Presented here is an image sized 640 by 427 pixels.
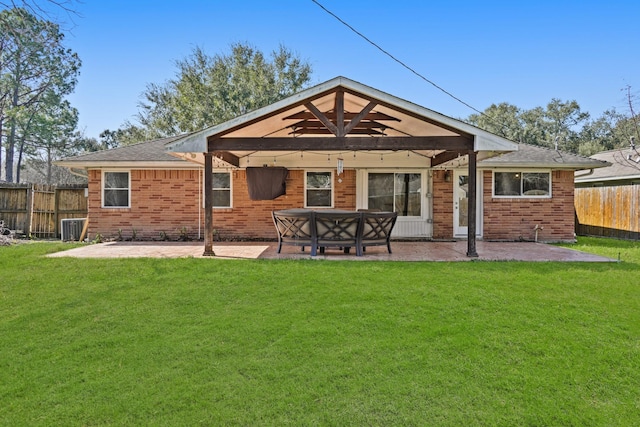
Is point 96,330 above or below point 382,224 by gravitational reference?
below

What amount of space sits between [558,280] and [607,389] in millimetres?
3373

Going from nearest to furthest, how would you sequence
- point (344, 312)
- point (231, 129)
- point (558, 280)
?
point (344, 312)
point (558, 280)
point (231, 129)

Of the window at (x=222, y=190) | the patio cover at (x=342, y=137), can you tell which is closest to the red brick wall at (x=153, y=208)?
the window at (x=222, y=190)

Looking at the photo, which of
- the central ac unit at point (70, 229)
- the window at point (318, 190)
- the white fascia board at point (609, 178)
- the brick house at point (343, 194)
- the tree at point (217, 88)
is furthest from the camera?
the tree at point (217, 88)

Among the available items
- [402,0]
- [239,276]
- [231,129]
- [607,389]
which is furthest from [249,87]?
[607,389]

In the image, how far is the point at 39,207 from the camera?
1402 cm

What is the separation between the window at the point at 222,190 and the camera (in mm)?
12469

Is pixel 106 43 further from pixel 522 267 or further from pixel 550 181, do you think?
pixel 550 181

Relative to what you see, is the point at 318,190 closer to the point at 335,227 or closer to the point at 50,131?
the point at 335,227

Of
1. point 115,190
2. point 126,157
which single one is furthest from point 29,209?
point 126,157

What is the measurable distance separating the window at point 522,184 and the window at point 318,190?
5133 mm

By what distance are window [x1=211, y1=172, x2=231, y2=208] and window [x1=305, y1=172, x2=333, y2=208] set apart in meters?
2.46

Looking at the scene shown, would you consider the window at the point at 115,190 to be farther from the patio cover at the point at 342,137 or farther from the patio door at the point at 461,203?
the patio door at the point at 461,203

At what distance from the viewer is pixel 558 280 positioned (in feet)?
21.3
